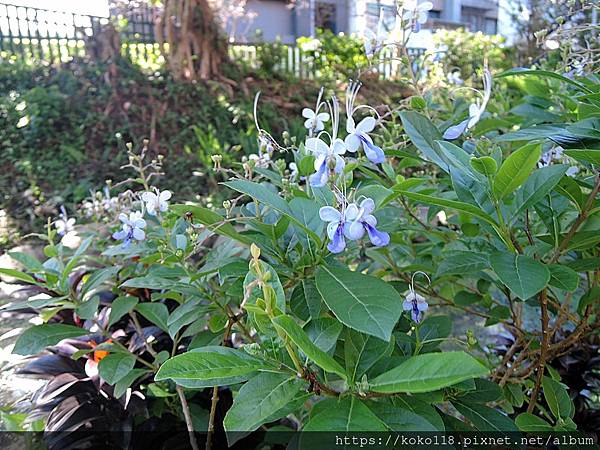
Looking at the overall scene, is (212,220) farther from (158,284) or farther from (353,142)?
(353,142)

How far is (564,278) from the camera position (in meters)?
0.76

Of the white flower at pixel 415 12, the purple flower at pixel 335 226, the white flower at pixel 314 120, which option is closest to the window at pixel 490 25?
the white flower at pixel 415 12

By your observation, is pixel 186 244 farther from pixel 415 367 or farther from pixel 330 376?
pixel 415 367

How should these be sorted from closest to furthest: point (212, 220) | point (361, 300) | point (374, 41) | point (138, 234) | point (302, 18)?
point (361, 300), point (212, 220), point (138, 234), point (374, 41), point (302, 18)

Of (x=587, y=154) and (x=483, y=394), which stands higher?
(x=587, y=154)

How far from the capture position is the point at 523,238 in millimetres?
1022

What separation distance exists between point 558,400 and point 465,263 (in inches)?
11.7

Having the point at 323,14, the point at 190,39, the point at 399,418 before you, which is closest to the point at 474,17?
the point at 323,14

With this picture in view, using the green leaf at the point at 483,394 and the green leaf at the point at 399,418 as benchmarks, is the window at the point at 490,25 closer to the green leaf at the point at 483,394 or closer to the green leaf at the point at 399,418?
the green leaf at the point at 483,394

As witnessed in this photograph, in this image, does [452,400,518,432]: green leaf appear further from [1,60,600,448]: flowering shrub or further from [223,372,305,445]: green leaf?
[223,372,305,445]: green leaf

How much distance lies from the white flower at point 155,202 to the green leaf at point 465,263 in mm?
543

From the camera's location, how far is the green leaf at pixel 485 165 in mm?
688

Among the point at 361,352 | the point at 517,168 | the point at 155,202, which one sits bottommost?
the point at 361,352

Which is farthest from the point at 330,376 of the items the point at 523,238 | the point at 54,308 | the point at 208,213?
the point at 54,308
